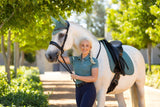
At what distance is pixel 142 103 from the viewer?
194 inches

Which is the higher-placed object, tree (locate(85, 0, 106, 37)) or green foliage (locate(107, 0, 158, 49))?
tree (locate(85, 0, 106, 37))

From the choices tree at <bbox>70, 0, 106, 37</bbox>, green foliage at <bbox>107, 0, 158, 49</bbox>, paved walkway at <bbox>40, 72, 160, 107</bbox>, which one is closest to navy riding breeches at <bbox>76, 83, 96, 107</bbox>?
paved walkway at <bbox>40, 72, 160, 107</bbox>

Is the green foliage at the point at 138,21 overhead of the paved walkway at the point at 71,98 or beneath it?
overhead

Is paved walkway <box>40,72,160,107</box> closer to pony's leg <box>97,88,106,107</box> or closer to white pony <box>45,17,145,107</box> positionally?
white pony <box>45,17,145,107</box>

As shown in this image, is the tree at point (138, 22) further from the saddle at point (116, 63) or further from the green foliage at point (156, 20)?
the saddle at point (116, 63)

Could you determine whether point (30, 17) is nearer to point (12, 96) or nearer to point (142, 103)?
point (12, 96)

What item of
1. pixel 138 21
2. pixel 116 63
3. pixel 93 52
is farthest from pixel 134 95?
pixel 138 21

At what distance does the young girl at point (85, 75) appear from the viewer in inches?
133

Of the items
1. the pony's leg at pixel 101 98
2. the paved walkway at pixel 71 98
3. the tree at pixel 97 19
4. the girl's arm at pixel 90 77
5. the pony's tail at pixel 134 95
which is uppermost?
the tree at pixel 97 19

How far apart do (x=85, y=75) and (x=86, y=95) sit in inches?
11.5

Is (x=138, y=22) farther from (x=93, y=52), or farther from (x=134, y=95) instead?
(x=93, y=52)

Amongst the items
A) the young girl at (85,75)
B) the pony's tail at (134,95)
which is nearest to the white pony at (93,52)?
the young girl at (85,75)

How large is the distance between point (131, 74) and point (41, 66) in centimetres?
2500

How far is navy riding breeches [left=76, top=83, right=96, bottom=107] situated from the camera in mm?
3346
